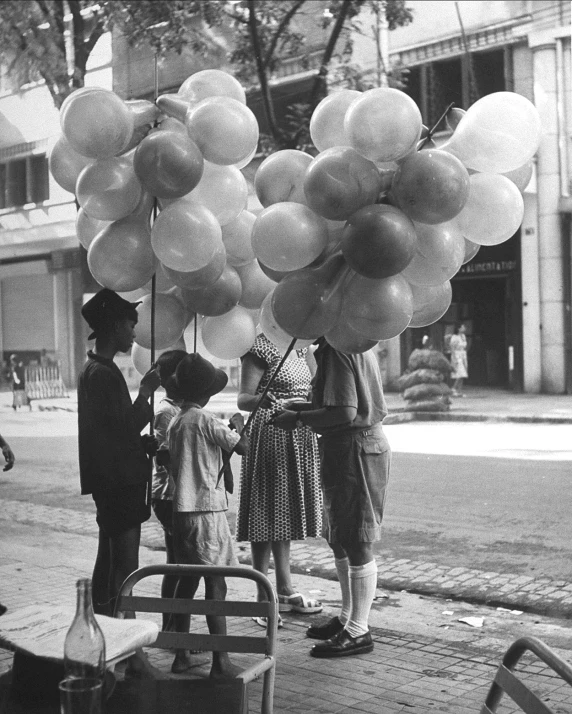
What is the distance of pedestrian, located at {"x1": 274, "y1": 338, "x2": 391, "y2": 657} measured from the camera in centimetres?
474

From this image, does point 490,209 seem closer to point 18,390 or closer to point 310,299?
point 310,299

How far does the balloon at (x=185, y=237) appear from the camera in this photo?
154 inches

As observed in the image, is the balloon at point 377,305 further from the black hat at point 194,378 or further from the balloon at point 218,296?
the black hat at point 194,378

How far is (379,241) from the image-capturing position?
3.60 meters

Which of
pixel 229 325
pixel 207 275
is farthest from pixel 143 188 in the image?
pixel 229 325

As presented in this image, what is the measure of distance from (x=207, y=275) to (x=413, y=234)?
0.99 metres

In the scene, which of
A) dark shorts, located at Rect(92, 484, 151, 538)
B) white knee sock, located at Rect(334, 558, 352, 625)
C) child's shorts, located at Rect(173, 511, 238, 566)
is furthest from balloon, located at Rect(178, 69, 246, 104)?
white knee sock, located at Rect(334, 558, 352, 625)

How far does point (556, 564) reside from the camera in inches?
273

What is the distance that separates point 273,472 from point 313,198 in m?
2.24

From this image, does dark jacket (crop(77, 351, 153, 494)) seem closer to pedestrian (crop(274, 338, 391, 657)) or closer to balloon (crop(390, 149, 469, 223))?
pedestrian (crop(274, 338, 391, 657))

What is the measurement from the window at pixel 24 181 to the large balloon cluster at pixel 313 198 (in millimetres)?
25513

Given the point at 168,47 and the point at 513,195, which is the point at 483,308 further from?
the point at 513,195

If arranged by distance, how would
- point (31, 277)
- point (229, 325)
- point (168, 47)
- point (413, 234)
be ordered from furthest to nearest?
point (31, 277) → point (168, 47) → point (229, 325) → point (413, 234)

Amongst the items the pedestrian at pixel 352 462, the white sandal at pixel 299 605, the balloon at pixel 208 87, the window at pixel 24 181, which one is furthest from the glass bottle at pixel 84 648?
the window at pixel 24 181
